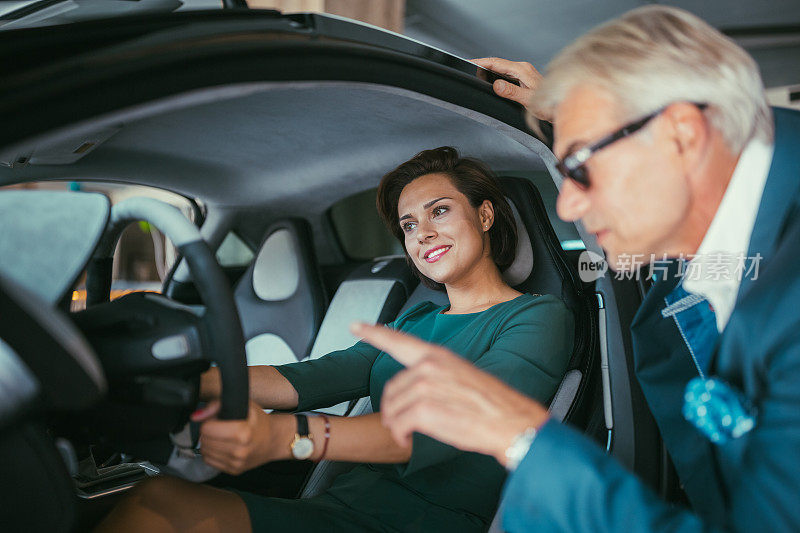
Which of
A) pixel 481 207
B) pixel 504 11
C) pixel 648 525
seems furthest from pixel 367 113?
pixel 504 11

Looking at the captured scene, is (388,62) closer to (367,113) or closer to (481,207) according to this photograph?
(367,113)

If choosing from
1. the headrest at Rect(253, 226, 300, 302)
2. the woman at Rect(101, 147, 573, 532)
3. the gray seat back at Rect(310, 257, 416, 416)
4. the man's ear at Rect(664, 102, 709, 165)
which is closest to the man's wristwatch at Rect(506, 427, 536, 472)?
the woman at Rect(101, 147, 573, 532)

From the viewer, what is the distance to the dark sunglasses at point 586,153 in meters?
0.78

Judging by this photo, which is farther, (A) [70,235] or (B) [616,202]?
(A) [70,235]

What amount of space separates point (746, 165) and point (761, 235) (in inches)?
4.6

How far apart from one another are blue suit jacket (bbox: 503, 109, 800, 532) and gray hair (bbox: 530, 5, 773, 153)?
0.22 feet

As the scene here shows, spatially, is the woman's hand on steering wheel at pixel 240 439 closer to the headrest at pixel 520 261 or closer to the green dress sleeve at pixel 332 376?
the green dress sleeve at pixel 332 376

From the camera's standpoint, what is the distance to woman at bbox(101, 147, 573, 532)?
944 millimetres

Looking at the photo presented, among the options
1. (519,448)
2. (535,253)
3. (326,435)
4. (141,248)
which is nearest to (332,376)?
(326,435)

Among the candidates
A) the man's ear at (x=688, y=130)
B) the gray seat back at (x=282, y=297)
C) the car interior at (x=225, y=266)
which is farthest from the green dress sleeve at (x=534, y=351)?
the gray seat back at (x=282, y=297)

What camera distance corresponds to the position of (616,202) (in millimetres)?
814

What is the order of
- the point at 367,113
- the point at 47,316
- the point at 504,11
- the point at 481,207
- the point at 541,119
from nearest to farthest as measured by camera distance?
the point at 47,316
the point at 541,119
the point at 367,113
the point at 481,207
the point at 504,11

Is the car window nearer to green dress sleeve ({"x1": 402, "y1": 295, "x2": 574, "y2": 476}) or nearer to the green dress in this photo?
the green dress

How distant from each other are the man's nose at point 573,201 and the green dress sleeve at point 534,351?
1.16ft
